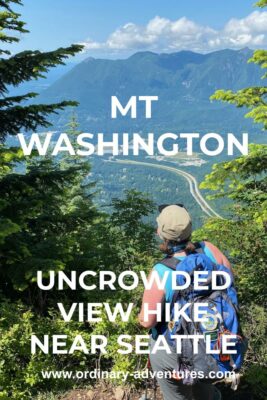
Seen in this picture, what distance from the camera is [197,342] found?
11.6ft

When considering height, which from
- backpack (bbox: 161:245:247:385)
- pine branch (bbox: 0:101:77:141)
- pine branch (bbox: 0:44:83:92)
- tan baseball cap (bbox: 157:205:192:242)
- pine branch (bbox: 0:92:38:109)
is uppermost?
pine branch (bbox: 0:44:83:92)

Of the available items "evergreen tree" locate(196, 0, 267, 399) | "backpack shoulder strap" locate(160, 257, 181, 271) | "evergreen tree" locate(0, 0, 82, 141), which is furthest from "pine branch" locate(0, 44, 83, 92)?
"backpack shoulder strap" locate(160, 257, 181, 271)

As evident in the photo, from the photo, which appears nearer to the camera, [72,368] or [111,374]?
[111,374]

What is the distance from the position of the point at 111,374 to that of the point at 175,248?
279 centimetres

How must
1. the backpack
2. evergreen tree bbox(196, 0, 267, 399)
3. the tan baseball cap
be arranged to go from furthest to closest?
1. evergreen tree bbox(196, 0, 267, 399)
2. the tan baseball cap
3. the backpack

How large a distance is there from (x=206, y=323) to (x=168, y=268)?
0.51 m

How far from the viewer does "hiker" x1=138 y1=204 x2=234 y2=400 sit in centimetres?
359

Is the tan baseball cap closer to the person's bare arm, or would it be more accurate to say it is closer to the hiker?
the hiker

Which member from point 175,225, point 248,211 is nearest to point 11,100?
point 175,225

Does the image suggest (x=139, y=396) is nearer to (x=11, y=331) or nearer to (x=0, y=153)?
(x=11, y=331)

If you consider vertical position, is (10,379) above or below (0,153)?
below

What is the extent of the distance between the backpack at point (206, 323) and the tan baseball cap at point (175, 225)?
7.1 inches

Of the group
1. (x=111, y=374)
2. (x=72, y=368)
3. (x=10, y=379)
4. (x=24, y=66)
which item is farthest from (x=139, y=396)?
(x=24, y=66)

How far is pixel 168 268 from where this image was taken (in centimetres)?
360
